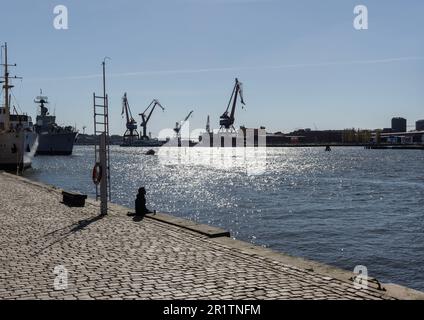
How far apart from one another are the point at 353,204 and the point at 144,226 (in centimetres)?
2158

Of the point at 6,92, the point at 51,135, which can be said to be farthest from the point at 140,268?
the point at 51,135

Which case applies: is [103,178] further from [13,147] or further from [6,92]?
[6,92]

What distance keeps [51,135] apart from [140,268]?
11668 cm

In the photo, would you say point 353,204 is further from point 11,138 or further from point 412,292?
point 11,138

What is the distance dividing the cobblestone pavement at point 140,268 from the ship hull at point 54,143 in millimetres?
110290

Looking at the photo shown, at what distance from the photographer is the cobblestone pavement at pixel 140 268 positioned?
7.02m

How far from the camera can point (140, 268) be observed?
332 inches

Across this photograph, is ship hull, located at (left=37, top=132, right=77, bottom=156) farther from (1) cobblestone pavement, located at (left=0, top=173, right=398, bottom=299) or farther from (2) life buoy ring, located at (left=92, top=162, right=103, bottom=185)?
(1) cobblestone pavement, located at (left=0, top=173, right=398, bottom=299)

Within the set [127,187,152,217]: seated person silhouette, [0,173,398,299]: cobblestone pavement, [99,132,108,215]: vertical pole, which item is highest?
[99,132,108,215]: vertical pole

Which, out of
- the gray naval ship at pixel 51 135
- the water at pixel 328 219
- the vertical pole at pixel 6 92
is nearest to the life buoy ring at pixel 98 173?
the water at pixel 328 219

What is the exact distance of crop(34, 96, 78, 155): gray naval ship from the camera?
118 m

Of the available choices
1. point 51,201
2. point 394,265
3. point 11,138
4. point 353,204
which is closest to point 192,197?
point 353,204

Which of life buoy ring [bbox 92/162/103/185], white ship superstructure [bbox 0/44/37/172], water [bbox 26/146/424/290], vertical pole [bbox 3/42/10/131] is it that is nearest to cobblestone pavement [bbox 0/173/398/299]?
life buoy ring [bbox 92/162/103/185]
